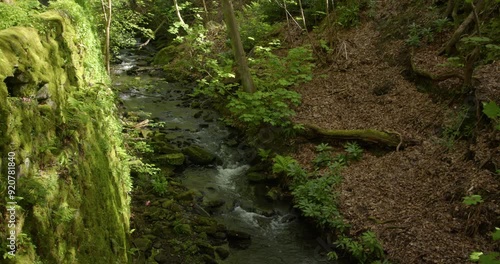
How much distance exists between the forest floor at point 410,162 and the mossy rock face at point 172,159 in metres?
3.67

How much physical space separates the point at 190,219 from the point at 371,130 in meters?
5.57

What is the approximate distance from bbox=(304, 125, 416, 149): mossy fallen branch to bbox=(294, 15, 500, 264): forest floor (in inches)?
9.1

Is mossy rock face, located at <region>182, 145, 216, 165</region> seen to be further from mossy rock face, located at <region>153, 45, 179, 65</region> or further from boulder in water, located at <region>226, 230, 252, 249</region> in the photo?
mossy rock face, located at <region>153, 45, 179, 65</region>

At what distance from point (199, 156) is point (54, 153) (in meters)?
7.91

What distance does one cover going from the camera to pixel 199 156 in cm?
1144

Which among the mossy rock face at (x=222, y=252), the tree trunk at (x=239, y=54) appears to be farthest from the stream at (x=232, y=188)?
the tree trunk at (x=239, y=54)

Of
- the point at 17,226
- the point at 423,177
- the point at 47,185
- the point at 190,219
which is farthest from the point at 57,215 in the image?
the point at 423,177

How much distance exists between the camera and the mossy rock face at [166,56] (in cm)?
2085

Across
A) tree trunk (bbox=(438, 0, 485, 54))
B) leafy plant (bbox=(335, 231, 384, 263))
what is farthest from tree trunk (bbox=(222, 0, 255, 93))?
leafy plant (bbox=(335, 231, 384, 263))

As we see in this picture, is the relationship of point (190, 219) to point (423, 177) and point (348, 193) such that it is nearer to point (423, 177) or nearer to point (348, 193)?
point (348, 193)

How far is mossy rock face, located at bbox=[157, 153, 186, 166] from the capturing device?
10.8 metres

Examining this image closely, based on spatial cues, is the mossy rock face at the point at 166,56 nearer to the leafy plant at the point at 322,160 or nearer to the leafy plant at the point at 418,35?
the leafy plant at the point at 418,35

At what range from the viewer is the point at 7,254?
7.48 feet

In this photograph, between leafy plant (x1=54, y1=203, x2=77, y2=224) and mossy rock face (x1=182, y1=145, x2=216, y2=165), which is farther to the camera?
mossy rock face (x1=182, y1=145, x2=216, y2=165)
